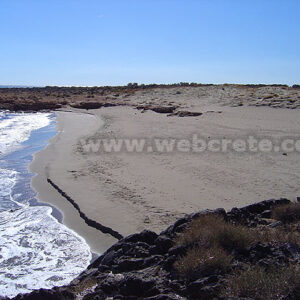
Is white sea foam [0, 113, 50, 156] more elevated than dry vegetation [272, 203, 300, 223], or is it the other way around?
dry vegetation [272, 203, 300, 223]

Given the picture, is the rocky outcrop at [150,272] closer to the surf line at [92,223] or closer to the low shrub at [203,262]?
the low shrub at [203,262]

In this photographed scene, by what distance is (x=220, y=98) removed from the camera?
33250 mm

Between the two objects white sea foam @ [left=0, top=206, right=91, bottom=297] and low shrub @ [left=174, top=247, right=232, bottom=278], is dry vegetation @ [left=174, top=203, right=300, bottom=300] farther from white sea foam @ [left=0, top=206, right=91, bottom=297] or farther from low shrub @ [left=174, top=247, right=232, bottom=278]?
white sea foam @ [left=0, top=206, right=91, bottom=297]

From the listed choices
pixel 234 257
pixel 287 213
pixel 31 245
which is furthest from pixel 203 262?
pixel 31 245

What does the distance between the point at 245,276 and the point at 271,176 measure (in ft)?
23.0

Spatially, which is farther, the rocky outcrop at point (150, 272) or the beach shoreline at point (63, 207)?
the beach shoreline at point (63, 207)

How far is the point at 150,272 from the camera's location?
4.57 metres

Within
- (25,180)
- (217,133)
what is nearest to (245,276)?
(25,180)

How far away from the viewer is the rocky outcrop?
4.04 m

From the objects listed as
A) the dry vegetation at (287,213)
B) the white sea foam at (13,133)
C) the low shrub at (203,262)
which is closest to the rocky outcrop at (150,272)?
the low shrub at (203,262)

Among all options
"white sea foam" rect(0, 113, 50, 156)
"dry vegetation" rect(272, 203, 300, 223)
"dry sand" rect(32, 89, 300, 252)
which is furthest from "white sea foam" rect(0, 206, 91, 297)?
"white sea foam" rect(0, 113, 50, 156)

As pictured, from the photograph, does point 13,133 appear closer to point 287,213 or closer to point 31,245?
point 31,245

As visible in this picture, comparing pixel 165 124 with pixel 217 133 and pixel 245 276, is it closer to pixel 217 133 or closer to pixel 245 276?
pixel 217 133

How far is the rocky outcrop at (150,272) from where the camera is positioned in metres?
4.04
